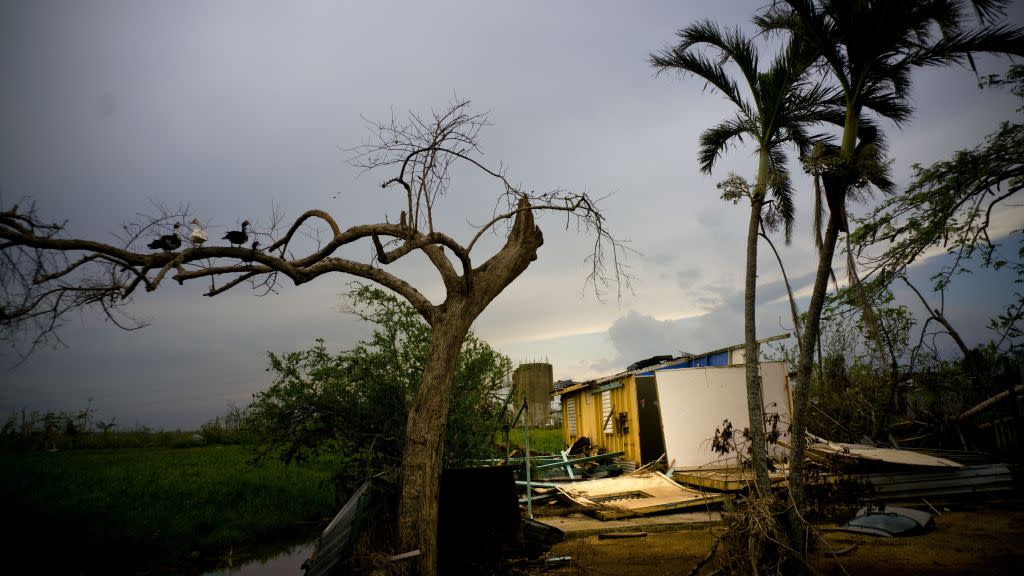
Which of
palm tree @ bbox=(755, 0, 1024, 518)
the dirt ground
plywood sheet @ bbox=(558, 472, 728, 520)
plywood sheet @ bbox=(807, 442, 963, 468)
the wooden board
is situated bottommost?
the dirt ground

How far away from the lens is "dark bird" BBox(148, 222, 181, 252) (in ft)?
16.7

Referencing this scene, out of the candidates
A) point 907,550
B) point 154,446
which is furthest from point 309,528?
point 154,446

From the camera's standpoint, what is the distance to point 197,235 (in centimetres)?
511

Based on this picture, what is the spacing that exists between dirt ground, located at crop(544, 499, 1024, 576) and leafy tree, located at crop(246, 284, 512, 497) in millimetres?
2700

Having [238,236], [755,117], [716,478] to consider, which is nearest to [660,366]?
[716,478]

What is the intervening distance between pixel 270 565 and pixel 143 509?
306cm

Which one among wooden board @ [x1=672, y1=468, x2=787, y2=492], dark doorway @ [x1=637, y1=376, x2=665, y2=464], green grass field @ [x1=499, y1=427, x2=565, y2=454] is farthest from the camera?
green grass field @ [x1=499, y1=427, x2=565, y2=454]

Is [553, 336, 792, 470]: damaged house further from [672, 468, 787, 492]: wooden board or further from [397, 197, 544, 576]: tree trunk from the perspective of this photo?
[397, 197, 544, 576]: tree trunk

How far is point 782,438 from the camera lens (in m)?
12.8

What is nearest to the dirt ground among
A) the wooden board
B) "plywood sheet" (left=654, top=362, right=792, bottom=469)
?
the wooden board

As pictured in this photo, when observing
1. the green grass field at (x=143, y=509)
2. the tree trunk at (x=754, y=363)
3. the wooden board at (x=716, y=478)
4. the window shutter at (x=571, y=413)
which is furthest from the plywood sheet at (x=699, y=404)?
the green grass field at (x=143, y=509)

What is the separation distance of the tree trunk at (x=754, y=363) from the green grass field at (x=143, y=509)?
729cm

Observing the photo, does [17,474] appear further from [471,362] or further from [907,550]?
[907,550]

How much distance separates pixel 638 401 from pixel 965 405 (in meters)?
7.94
